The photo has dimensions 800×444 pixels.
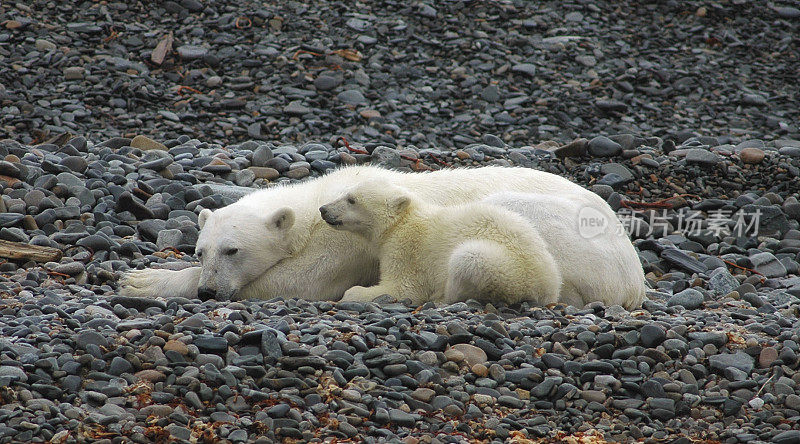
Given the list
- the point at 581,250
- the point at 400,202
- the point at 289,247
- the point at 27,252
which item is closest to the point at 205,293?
the point at 289,247

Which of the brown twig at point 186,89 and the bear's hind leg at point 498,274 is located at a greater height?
the bear's hind leg at point 498,274

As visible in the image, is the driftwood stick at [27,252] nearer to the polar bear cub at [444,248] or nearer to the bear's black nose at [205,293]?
the bear's black nose at [205,293]

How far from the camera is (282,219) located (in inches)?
244

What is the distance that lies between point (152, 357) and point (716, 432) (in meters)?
2.86

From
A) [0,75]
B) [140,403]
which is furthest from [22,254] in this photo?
[0,75]

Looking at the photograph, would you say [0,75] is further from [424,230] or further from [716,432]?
[716,432]

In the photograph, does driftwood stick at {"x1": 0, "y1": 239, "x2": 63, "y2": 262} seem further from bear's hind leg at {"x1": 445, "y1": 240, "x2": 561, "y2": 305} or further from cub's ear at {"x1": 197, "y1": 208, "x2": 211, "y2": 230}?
bear's hind leg at {"x1": 445, "y1": 240, "x2": 561, "y2": 305}

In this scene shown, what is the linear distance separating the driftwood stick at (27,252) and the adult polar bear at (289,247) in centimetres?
77

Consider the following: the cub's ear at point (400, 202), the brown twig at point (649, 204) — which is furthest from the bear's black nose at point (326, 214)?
the brown twig at point (649, 204)

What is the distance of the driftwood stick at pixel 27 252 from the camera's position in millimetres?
6465

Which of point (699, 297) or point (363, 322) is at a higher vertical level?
point (363, 322)

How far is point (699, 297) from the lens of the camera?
257 inches

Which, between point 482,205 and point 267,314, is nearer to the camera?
point 267,314

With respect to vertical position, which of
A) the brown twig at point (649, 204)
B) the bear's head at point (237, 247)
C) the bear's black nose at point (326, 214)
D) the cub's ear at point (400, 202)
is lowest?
the brown twig at point (649, 204)
